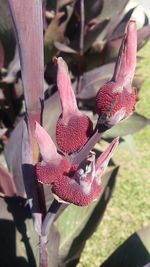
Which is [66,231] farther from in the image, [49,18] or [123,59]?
[49,18]

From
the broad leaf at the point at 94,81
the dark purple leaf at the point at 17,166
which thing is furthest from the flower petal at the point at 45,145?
the broad leaf at the point at 94,81

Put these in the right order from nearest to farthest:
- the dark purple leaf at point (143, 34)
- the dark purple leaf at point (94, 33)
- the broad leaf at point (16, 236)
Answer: the broad leaf at point (16, 236) → the dark purple leaf at point (143, 34) → the dark purple leaf at point (94, 33)

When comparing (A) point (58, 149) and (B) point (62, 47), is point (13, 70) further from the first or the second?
(A) point (58, 149)

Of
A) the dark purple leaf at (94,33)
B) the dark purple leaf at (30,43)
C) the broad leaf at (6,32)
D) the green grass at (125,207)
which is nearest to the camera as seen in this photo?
the dark purple leaf at (30,43)

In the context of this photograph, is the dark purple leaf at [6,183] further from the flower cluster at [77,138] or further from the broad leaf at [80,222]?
the flower cluster at [77,138]

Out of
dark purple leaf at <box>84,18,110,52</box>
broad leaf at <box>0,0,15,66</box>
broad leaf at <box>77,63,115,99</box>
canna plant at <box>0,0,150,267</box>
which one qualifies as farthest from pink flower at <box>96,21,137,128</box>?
dark purple leaf at <box>84,18,110,52</box>

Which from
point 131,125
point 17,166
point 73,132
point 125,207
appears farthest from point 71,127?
point 125,207
